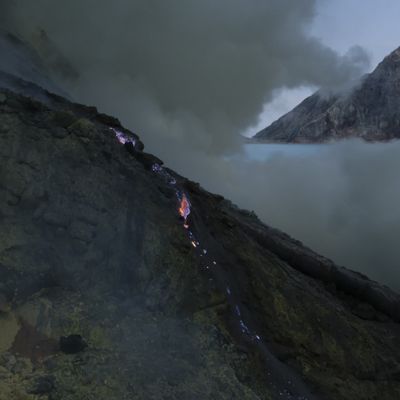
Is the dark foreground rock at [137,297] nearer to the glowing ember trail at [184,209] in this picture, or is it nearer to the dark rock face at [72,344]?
the dark rock face at [72,344]

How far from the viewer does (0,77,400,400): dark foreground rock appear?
14.6 m

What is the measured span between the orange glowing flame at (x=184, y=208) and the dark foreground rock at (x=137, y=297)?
0.46 m

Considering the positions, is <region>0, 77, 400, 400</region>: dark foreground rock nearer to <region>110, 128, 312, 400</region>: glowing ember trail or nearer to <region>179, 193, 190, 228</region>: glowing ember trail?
<region>110, 128, 312, 400</region>: glowing ember trail

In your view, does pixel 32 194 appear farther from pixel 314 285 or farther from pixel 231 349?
pixel 314 285

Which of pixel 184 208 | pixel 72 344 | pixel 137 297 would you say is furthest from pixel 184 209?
pixel 72 344

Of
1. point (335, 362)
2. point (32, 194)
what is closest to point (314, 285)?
point (335, 362)

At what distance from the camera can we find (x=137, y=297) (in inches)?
701

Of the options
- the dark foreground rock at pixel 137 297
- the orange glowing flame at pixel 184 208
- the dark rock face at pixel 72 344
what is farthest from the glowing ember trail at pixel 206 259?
the dark rock face at pixel 72 344

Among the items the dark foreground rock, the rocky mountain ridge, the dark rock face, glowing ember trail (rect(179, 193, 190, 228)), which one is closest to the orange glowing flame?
glowing ember trail (rect(179, 193, 190, 228))

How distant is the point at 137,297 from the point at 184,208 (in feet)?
21.3

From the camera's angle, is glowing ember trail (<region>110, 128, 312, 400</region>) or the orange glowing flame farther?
the orange glowing flame

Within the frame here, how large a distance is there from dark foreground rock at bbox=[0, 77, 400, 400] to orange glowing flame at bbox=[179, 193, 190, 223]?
1.50 ft

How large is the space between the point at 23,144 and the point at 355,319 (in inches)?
789

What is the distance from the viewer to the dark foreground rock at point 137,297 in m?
14.6
